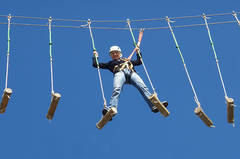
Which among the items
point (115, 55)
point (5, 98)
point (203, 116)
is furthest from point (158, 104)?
point (5, 98)

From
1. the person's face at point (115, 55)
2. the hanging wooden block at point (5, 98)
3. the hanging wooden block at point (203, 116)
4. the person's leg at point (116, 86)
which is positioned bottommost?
the hanging wooden block at point (203, 116)

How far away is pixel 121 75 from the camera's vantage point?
34.3ft

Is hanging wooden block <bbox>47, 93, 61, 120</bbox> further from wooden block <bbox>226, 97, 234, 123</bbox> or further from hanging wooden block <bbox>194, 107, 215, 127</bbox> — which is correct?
wooden block <bbox>226, 97, 234, 123</bbox>

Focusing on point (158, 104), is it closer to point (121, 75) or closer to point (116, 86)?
point (116, 86)

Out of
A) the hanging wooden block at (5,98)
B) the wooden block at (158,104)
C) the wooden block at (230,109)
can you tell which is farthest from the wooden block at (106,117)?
the wooden block at (230,109)

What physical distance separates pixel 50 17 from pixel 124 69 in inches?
79.1

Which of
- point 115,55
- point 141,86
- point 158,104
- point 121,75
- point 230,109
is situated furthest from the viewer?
point 115,55

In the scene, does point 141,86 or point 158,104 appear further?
point 141,86

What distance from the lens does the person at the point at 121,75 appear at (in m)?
9.94

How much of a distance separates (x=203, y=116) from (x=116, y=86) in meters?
1.87

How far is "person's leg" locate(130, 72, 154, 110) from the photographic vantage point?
10188mm

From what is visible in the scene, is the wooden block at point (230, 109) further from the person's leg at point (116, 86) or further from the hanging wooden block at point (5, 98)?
the hanging wooden block at point (5, 98)

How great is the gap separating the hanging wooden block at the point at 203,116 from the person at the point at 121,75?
0.78 m

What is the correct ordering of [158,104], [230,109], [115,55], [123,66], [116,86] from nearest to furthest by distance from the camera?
[158,104] < [230,109] < [116,86] < [123,66] < [115,55]
